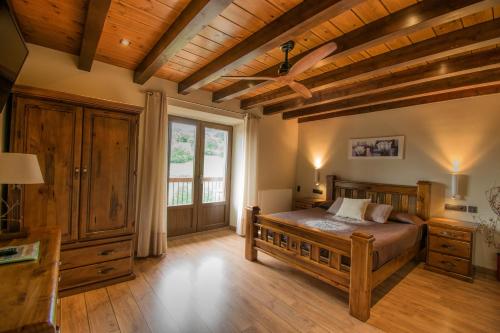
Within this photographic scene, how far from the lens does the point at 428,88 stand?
10.5 feet

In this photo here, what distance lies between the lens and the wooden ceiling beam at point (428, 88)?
2.78 meters

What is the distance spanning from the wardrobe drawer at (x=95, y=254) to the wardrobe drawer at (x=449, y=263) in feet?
12.8

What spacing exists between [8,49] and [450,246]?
4.75m

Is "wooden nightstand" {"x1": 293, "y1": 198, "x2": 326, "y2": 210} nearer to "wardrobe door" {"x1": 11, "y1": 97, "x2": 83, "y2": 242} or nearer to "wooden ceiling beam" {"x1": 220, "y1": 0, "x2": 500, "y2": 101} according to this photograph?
"wooden ceiling beam" {"x1": 220, "y1": 0, "x2": 500, "y2": 101}

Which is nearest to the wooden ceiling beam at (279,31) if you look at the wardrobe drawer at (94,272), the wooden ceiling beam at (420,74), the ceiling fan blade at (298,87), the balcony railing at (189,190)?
the ceiling fan blade at (298,87)

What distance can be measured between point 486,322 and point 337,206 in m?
2.11

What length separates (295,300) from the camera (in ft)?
7.89

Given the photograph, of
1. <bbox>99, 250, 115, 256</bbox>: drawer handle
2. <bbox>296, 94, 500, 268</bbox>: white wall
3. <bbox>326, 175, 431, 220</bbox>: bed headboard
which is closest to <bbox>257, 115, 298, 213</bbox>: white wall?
<bbox>296, 94, 500, 268</bbox>: white wall

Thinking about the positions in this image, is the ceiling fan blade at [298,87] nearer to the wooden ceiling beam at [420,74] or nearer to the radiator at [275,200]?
the wooden ceiling beam at [420,74]

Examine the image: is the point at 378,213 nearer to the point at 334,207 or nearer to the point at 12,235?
the point at 334,207

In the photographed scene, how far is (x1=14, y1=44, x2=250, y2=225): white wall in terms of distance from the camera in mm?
2609

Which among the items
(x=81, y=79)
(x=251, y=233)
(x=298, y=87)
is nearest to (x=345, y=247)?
(x=251, y=233)

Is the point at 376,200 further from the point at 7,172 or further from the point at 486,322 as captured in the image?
the point at 7,172

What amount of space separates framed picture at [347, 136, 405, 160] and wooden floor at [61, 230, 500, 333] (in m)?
1.84
